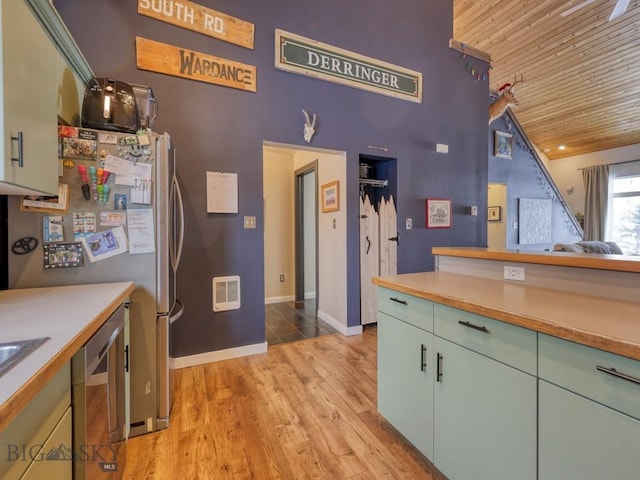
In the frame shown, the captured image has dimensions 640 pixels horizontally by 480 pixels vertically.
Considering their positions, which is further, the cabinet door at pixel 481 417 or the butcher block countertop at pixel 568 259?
the butcher block countertop at pixel 568 259

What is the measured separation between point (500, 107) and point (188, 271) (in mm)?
5099

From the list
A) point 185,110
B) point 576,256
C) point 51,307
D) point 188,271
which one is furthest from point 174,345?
point 576,256

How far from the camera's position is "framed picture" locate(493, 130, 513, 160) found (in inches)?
247

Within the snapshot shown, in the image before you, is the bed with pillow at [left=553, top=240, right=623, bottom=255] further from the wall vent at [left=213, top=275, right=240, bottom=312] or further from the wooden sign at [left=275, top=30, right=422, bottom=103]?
the wall vent at [left=213, top=275, right=240, bottom=312]

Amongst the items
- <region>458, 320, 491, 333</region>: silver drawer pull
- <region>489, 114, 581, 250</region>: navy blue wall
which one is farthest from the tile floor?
<region>489, 114, 581, 250</region>: navy blue wall

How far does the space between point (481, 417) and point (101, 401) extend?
4.74 feet

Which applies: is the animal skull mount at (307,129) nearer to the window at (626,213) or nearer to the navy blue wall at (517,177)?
the navy blue wall at (517,177)

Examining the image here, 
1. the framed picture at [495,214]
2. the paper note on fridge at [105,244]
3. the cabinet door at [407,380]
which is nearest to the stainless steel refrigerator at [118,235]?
the paper note on fridge at [105,244]

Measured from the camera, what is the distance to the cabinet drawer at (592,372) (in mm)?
739

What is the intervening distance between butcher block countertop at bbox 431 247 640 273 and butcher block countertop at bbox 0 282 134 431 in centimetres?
188

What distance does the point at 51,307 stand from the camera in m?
1.14

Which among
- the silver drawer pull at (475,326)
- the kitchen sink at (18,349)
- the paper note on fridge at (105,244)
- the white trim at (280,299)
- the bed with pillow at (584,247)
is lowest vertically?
the white trim at (280,299)

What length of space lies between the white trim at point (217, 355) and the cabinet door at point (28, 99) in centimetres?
169

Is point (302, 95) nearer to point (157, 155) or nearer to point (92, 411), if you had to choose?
point (157, 155)
